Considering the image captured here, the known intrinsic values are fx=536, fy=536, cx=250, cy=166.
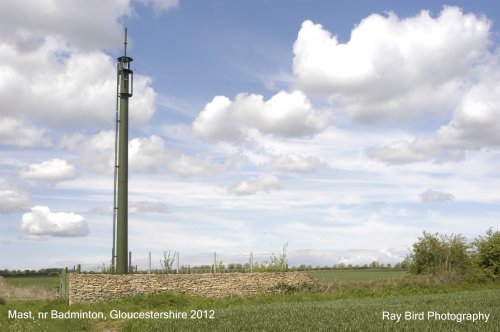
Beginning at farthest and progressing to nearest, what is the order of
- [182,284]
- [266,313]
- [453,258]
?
[453,258] < [182,284] < [266,313]

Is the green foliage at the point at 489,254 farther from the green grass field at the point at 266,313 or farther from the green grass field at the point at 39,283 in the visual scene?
the green grass field at the point at 39,283

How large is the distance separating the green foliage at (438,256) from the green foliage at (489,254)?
149 centimetres

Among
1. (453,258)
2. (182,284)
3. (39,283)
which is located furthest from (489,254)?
(39,283)

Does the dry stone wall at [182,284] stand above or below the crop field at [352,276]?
above

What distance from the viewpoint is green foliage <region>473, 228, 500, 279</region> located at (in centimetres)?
4591

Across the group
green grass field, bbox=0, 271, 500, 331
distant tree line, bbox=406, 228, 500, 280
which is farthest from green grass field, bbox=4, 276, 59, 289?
distant tree line, bbox=406, 228, 500, 280

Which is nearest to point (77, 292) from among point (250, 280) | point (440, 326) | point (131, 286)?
point (131, 286)

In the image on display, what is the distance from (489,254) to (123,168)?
31.9 meters

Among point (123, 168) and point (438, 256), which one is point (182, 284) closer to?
point (123, 168)

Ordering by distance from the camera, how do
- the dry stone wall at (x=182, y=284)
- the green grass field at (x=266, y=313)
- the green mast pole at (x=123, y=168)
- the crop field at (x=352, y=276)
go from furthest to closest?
the crop field at (x=352, y=276)
the green mast pole at (x=123, y=168)
the dry stone wall at (x=182, y=284)
the green grass field at (x=266, y=313)

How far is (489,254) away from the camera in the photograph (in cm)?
4641

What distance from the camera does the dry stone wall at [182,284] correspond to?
104 feet

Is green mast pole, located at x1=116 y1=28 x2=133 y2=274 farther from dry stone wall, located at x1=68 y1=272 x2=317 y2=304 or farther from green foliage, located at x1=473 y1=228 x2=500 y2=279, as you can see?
green foliage, located at x1=473 y1=228 x2=500 y2=279

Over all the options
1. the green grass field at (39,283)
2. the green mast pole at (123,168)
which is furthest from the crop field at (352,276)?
the green grass field at (39,283)
